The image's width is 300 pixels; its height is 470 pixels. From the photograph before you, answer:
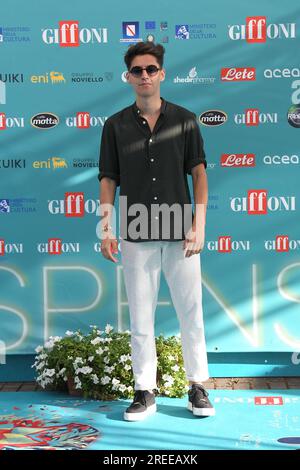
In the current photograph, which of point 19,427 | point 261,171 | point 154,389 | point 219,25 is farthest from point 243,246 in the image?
point 19,427

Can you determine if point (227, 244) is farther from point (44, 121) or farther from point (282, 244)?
point (44, 121)

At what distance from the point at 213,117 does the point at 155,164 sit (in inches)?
38.0

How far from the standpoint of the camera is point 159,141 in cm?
443

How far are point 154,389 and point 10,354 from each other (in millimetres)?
1030

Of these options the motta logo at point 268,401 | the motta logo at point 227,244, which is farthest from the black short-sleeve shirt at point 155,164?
the motta logo at point 268,401

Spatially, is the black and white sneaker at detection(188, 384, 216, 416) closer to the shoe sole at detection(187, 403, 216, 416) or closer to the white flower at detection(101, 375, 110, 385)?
the shoe sole at detection(187, 403, 216, 416)

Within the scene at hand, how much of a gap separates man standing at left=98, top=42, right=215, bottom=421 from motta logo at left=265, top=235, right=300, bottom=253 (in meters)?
0.92

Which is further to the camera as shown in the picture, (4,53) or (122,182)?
(4,53)

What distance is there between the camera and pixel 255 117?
17.1 feet

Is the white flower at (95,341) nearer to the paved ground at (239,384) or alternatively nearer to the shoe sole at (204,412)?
the paved ground at (239,384)

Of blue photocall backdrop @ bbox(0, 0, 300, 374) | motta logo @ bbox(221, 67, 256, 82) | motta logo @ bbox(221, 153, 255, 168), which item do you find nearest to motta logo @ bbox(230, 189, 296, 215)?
blue photocall backdrop @ bbox(0, 0, 300, 374)

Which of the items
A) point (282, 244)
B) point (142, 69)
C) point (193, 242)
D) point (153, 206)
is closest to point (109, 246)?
point (153, 206)
